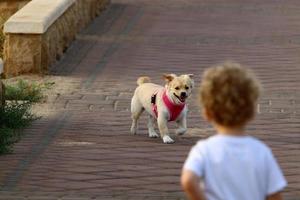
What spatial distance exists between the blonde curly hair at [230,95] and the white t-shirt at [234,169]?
0.28ft

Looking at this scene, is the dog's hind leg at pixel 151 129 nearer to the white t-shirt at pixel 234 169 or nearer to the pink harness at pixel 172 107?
the pink harness at pixel 172 107

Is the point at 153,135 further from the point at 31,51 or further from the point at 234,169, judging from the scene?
the point at 234,169

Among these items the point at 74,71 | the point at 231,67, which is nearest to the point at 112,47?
the point at 74,71

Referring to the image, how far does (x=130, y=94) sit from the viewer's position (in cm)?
1128

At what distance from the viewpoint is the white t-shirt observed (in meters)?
3.71

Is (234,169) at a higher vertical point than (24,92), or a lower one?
higher

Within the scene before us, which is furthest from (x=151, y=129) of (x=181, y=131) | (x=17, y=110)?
(x=17, y=110)

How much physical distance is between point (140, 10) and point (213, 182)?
48.0 ft

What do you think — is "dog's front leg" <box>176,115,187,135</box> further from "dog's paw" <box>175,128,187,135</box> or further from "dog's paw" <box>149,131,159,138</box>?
"dog's paw" <box>149,131,159,138</box>

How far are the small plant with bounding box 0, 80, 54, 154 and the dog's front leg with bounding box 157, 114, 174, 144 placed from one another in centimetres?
125

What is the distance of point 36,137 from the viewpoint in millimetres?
9234

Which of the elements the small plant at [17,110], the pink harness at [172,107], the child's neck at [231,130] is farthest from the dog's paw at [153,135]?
the child's neck at [231,130]

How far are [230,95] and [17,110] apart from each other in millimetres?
6115

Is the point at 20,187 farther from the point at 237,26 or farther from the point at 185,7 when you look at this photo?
the point at 185,7
